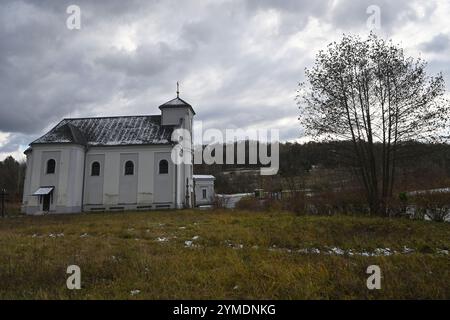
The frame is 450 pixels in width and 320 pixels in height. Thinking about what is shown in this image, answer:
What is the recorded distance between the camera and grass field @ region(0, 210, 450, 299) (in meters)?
4.74

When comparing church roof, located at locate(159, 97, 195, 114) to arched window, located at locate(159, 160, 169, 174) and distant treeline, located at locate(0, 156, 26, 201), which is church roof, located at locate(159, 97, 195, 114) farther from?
distant treeline, located at locate(0, 156, 26, 201)

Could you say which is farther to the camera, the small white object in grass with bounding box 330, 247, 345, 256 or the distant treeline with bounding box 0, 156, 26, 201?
the distant treeline with bounding box 0, 156, 26, 201

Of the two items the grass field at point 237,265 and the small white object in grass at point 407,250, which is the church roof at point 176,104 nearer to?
the grass field at point 237,265

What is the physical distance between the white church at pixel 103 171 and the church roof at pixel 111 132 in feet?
0.26

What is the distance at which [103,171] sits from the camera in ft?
91.9

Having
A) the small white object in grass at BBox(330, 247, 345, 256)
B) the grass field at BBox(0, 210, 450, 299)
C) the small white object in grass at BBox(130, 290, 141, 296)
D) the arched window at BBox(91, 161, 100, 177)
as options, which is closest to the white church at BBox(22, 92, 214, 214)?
the arched window at BBox(91, 161, 100, 177)

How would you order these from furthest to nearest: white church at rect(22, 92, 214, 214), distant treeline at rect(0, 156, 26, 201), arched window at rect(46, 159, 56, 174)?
distant treeline at rect(0, 156, 26, 201), arched window at rect(46, 159, 56, 174), white church at rect(22, 92, 214, 214)

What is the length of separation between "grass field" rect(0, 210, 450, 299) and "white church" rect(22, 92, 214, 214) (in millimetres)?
16879

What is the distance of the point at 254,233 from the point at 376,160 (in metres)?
9.95

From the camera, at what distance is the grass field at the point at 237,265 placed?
474 centimetres
